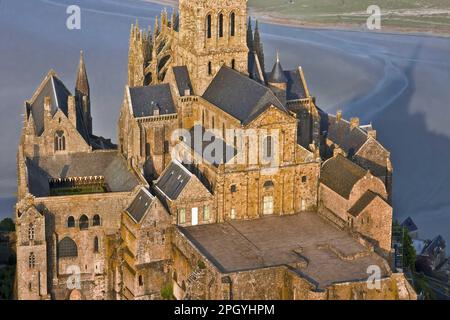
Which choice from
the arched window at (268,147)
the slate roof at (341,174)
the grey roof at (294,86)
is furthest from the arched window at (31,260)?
the grey roof at (294,86)

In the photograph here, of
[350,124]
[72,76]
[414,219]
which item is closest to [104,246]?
[350,124]

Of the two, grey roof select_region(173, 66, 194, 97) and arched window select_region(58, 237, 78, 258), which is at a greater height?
grey roof select_region(173, 66, 194, 97)

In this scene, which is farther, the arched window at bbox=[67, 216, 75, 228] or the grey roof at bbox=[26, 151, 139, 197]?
the grey roof at bbox=[26, 151, 139, 197]

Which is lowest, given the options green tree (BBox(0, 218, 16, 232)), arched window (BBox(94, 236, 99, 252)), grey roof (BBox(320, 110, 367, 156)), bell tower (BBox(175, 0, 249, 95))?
green tree (BBox(0, 218, 16, 232))

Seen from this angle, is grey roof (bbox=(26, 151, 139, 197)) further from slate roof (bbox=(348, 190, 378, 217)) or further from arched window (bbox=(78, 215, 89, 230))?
slate roof (bbox=(348, 190, 378, 217))

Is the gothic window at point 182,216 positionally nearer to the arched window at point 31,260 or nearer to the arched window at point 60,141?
the arched window at point 31,260

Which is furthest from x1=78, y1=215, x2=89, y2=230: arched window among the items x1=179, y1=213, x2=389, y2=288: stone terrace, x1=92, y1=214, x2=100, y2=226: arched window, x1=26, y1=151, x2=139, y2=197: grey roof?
x1=179, y1=213, x2=389, y2=288: stone terrace

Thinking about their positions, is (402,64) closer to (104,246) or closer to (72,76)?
(72,76)
